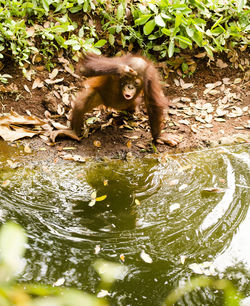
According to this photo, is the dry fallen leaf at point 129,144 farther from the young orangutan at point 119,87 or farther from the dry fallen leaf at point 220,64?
the dry fallen leaf at point 220,64

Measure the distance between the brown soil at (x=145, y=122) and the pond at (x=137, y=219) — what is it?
28cm

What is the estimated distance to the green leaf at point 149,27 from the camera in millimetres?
4410

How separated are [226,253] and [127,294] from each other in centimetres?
80

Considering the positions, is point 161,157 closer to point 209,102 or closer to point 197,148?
point 197,148

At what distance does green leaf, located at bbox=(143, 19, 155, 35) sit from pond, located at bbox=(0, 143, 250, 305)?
74.5 inches

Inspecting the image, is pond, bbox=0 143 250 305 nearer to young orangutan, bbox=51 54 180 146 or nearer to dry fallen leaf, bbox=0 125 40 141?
dry fallen leaf, bbox=0 125 40 141

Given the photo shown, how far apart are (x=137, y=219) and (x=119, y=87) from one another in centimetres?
166

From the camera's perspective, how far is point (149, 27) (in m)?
4.44

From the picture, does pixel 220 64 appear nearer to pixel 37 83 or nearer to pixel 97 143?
pixel 97 143

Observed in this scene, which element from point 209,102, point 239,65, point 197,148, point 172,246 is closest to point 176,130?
point 197,148

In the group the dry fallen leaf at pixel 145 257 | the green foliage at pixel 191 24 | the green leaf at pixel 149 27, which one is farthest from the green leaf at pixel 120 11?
the dry fallen leaf at pixel 145 257

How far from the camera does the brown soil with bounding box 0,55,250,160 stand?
3.72 meters

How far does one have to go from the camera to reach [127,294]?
202 cm

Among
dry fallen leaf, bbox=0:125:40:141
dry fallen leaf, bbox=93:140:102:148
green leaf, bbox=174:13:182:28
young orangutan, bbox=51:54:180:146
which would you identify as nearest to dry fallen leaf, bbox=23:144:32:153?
dry fallen leaf, bbox=0:125:40:141
